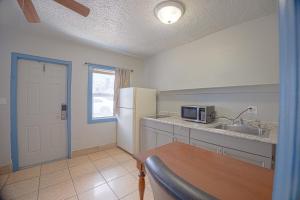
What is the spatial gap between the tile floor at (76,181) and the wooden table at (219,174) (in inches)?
39.6

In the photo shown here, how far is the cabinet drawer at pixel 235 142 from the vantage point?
147 centimetres

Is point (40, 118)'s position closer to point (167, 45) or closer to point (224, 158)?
point (167, 45)

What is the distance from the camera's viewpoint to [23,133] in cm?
247

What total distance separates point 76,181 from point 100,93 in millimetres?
1877

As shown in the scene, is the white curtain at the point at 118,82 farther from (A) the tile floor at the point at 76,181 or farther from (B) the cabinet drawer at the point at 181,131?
(B) the cabinet drawer at the point at 181,131

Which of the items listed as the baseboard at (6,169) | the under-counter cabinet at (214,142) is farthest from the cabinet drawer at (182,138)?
the baseboard at (6,169)

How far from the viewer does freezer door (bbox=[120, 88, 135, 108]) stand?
293 centimetres

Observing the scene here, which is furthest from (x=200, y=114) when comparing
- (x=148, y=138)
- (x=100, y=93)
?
(x=100, y=93)

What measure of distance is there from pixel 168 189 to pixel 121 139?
3.09 m

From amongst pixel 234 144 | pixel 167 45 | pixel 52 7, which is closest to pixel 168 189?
pixel 234 144

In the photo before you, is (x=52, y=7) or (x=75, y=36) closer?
(x=52, y=7)

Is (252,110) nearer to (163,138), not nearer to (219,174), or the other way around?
(163,138)

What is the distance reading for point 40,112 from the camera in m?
2.62

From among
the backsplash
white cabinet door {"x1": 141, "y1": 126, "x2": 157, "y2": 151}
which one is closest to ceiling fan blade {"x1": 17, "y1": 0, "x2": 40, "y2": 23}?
white cabinet door {"x1": 141, "y1": 126, "x2": 157, "y2": 151}
